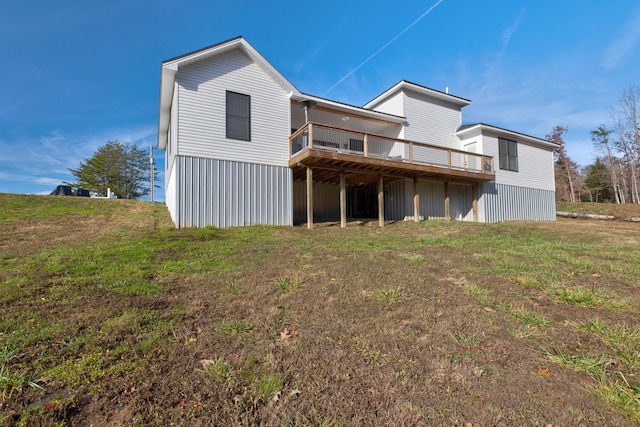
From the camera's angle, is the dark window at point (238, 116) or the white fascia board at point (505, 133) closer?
the dark window at point (238, 116)

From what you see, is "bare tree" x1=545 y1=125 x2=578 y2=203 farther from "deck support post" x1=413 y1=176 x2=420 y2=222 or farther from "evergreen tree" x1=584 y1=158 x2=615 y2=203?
"deck support post" x1=413 y1=176 x2=420 y2=222

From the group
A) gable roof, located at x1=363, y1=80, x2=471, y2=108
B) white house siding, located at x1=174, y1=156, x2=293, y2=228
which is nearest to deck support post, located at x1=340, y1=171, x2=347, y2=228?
white house siding, located at x1=174, y1=156, x2=293, y2=228

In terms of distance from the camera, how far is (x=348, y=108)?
13461mm

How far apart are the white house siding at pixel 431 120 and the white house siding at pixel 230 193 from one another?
23.8 ft

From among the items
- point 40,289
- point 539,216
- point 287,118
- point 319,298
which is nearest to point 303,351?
point 319,298

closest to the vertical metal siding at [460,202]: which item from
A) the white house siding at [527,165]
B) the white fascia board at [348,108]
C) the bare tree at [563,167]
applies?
the white house siding at [527,165]

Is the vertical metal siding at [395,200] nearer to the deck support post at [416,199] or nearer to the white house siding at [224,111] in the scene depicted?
the deck support post at [416,199]

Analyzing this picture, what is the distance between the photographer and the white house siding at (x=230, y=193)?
1016 cm

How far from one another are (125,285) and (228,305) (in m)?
1.85

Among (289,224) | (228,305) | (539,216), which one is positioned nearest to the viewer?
(228,305)

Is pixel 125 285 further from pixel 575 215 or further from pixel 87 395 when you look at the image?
pixel 575 215

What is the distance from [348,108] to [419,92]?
4.54 m

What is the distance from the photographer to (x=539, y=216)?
1780cm

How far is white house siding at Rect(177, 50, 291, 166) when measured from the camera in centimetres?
1052
